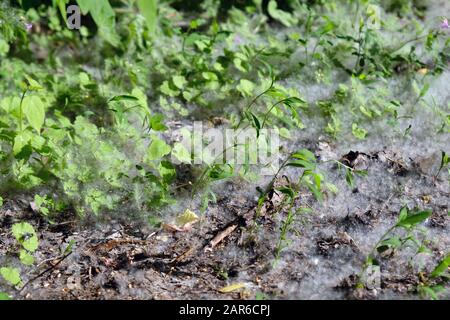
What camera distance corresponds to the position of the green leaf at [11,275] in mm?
2207

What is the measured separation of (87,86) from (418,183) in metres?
1.88

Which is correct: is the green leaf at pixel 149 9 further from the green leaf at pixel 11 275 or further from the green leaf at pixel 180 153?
the green leaf at pixel 11 275

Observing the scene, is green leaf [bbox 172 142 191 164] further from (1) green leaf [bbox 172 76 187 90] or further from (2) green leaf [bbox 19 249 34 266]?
(2) green leaf [bbox 19 249 34 266]

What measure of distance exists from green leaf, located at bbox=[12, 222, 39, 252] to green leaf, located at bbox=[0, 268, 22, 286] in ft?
0.40

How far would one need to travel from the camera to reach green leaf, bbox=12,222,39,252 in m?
2.31

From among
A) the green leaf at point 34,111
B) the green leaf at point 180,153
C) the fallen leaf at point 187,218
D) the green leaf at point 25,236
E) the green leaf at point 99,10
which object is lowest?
the fallen leaf at point 187,218

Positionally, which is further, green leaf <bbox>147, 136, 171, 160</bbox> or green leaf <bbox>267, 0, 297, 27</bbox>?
green leaf <bbox>267, 0, 297, 27</bbox>

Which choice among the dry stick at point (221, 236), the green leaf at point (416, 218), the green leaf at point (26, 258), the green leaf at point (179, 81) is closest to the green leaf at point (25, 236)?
the green leaf at point (26, 258)

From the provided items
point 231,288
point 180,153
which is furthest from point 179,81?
point 231,288

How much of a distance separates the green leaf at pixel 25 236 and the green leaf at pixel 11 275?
12 centimetres

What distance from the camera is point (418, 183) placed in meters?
2.75

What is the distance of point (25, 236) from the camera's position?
2.33 m

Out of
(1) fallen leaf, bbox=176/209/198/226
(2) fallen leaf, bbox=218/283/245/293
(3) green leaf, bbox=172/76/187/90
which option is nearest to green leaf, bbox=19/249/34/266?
(1) fallen leaf, bbox=176/209/198/226
